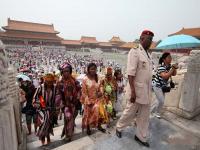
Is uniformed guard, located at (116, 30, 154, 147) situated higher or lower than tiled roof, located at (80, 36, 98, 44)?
lower

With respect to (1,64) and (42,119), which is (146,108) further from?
(1,64)

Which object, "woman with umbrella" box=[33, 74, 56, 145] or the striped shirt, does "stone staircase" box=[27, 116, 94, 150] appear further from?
the striped shirt

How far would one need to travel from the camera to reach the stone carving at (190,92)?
13.6 feet

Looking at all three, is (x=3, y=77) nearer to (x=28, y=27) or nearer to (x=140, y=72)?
(x=140, y=72)

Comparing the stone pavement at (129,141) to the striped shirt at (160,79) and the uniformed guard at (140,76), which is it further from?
the striped shirt at (160,79)

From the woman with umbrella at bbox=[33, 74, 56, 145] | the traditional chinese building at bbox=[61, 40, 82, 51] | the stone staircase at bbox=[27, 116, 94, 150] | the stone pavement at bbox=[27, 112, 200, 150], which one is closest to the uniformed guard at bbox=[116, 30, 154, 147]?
the stone pavement at bbox=[27, 112, 200, 150]

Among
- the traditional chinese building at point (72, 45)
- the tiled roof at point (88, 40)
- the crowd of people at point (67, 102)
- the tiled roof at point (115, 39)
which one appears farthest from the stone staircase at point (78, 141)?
the tiled roof at point (115, 39)

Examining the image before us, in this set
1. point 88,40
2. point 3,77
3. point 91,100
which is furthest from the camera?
point 88,40

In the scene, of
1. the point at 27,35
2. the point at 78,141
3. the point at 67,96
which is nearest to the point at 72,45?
the point at 27,35

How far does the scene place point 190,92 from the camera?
171 inches

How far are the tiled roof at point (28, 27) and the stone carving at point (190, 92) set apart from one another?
48104 mm

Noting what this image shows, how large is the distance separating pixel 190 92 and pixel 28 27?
50.6m

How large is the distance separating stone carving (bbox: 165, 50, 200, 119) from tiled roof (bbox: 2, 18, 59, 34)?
4810 centimetres

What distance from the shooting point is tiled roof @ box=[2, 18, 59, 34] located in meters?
46.8
